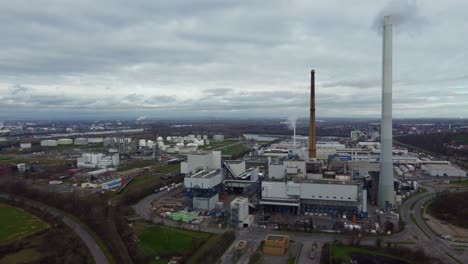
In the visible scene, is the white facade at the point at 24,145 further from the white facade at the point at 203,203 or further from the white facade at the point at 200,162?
the white facade at the point at 203,203

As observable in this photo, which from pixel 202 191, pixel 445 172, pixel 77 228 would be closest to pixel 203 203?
pixel 202 191

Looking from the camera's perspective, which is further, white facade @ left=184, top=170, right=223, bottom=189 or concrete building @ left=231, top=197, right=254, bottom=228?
white facade @ left=184, top=170, right=223, bottom=189

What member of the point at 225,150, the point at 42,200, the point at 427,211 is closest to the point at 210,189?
the point at 42,200

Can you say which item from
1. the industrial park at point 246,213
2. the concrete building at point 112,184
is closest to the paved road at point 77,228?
the industrial park at point 246,213

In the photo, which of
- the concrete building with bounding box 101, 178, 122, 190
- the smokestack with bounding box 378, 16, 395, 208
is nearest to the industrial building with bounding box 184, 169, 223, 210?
the concrete building with bounding box 101, 178, 122, 190

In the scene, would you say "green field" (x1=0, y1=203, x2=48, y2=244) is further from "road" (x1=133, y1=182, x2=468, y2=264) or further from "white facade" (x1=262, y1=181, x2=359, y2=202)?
"white facade" (x1=262, y1=181, x2=359, y2=202)

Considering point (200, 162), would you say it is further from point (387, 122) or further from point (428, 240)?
point (428, 240)

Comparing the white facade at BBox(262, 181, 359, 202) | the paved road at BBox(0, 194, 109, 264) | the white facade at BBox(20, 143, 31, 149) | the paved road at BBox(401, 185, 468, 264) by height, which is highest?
the white facade at BBox(20, 143, 31, 149)
